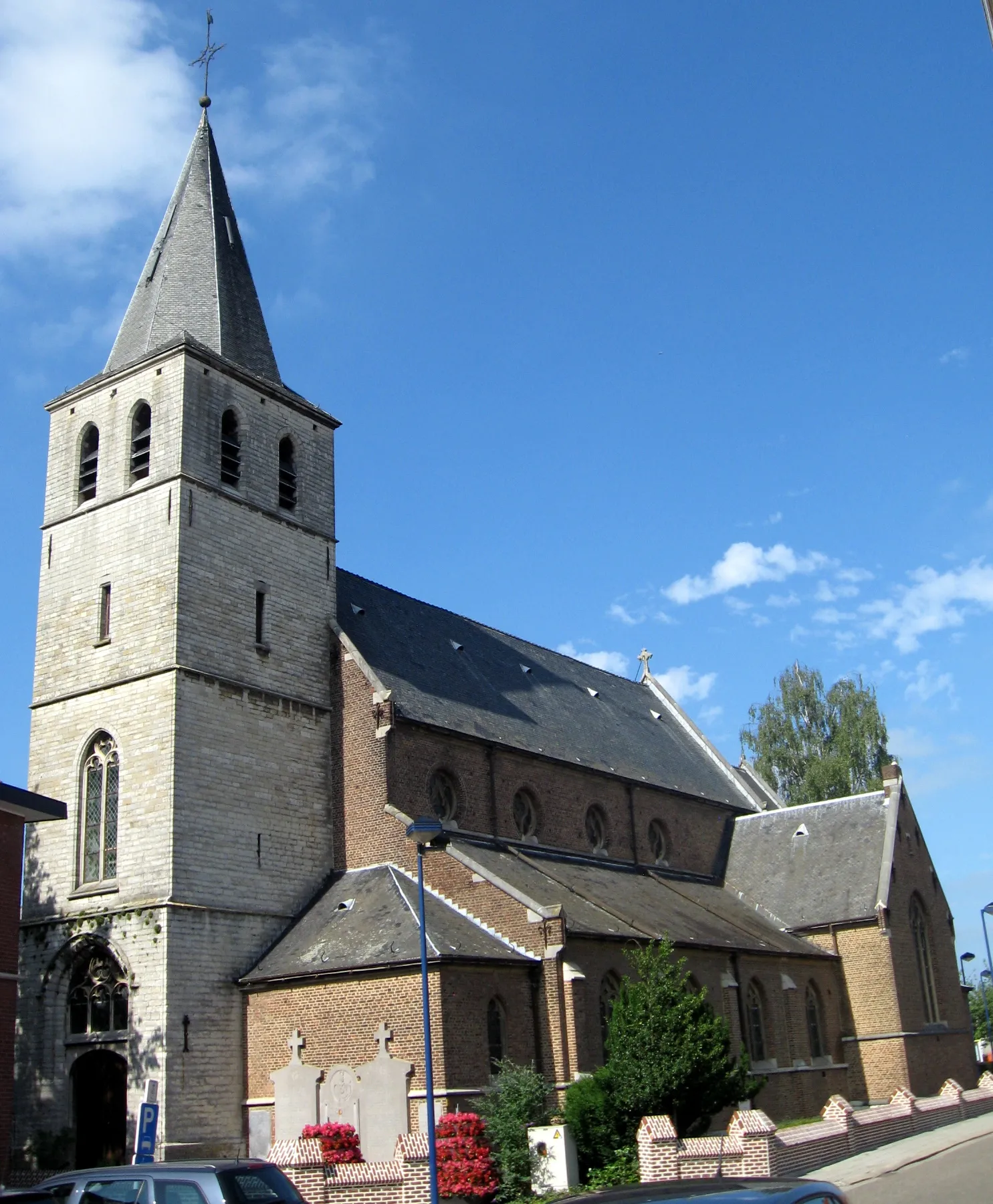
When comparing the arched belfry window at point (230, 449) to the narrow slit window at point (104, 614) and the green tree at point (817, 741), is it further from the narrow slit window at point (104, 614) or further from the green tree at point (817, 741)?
the green tree at point (817, 741)

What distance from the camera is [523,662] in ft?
124

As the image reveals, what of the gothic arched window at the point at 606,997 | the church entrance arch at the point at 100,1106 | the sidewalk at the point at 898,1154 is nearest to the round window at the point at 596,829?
the gothic arched window at the point at 606,997

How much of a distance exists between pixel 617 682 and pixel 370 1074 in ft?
77.5

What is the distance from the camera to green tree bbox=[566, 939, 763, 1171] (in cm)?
2111

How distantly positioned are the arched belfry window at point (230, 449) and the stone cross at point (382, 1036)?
12699mm

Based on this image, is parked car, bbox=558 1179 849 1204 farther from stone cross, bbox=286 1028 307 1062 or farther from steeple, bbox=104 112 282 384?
steeple, bbox=104 112 282 384

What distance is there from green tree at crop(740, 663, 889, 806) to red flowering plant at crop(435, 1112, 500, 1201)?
36140 mm

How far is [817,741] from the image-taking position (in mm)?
55281

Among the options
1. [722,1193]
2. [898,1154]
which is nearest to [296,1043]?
[898,1154]

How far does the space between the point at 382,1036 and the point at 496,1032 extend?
2.30 meters

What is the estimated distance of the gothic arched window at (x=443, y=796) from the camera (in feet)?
94.7

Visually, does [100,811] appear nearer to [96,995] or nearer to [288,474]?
[96,995]

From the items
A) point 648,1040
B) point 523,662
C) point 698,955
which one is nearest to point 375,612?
point 523,662

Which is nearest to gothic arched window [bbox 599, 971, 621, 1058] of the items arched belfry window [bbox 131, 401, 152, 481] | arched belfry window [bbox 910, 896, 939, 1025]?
arched belfry window [bbox 910, 896, 939, 1025]
